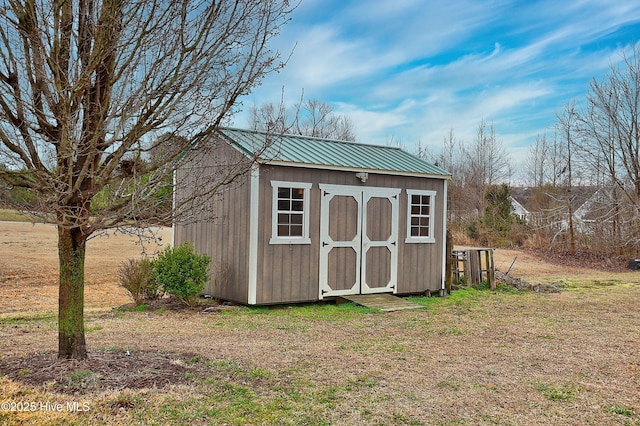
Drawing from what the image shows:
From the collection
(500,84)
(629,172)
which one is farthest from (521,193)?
(500,84)

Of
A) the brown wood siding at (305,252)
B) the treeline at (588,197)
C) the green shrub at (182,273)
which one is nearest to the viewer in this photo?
the green shrub at (182,273)

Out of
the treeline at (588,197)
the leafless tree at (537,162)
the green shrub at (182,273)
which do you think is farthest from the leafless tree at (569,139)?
the green shrub at (182,273)

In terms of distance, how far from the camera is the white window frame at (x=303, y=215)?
970 centimetres

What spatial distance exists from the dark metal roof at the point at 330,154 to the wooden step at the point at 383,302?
7.70 feet

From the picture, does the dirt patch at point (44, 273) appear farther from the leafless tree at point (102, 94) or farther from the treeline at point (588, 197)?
the treeline at point (588, 197)

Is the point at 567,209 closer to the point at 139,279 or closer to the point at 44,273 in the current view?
the point at 139,279

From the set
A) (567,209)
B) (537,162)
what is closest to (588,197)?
(567,209)

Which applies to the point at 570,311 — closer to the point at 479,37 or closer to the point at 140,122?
the point at 479,37

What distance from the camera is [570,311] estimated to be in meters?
10.4

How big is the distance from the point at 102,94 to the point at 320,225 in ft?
19.0

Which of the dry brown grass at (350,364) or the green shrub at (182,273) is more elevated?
the green shrub at (182,273)

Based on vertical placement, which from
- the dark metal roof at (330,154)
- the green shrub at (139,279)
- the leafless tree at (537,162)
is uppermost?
the leafless tree at (537,162)

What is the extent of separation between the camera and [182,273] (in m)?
9.56

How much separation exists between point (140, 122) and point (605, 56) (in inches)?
832
